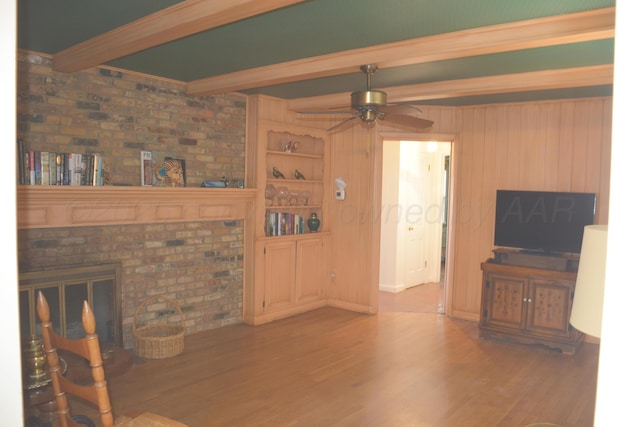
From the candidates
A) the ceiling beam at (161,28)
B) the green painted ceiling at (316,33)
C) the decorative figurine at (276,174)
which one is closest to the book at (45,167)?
the ceiling beam at (161,28)

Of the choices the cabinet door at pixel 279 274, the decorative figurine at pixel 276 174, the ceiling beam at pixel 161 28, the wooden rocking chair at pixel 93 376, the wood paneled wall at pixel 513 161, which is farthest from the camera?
the decorative figurine at pixel 276 174

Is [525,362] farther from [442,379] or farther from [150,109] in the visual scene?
[150,109]

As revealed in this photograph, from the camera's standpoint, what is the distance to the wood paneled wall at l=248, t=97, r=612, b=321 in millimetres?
5148

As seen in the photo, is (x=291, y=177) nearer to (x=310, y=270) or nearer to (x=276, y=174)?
(x=276, y=174)

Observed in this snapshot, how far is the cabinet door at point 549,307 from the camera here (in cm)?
476

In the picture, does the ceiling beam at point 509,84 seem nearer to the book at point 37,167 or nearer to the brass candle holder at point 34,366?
the book at point 37,167

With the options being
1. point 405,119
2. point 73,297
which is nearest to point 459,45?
point 405,119

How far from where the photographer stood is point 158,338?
4.29 metres

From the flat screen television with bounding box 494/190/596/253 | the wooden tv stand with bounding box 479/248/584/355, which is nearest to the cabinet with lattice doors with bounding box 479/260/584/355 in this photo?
the wooden tv stand with bounding box 479/248/584/355

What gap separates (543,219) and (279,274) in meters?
3.06

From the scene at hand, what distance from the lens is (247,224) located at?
5516mm

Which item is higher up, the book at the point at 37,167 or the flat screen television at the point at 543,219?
the book at the point at 37,167

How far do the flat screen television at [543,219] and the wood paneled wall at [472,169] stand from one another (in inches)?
10.9

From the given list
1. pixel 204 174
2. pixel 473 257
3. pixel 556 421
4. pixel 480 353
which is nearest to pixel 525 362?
pixel 480 353
